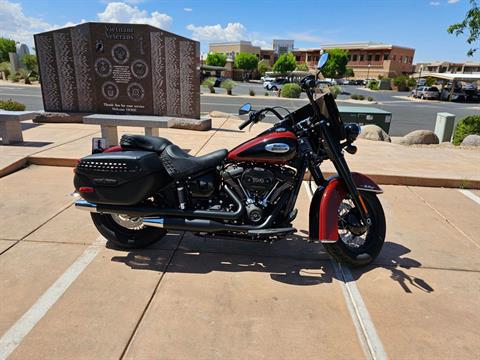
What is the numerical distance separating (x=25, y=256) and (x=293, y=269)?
2412mm

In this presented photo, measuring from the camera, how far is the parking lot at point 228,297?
2346mm

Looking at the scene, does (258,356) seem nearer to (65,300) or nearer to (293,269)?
(293,269)

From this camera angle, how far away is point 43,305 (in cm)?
268

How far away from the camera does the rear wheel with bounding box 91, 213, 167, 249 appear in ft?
11.4

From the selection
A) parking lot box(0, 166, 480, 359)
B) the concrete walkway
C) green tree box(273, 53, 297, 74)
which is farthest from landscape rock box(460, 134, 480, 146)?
green tree box(273, 53, 297, 74)

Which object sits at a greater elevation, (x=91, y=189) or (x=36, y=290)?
(x=91, y=189)

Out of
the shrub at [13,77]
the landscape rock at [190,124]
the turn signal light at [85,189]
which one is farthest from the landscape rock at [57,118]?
the shrub at [13,77]

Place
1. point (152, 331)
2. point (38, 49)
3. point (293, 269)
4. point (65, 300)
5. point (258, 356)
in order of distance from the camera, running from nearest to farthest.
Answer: point (258, 356) → point (152, 331) → point (65, 300) → point (293, 269) → point (38, 49)

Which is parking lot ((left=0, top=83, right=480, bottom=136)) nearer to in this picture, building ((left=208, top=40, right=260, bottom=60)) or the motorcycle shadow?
the motorcycle shadow

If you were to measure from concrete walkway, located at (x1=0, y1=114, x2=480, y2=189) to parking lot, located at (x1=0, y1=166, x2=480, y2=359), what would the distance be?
1.80 metres

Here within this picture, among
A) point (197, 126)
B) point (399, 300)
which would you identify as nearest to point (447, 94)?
point (197, 126)

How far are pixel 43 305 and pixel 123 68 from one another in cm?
732

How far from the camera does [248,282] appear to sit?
3061 mm

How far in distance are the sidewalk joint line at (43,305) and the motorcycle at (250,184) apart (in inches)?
19.1
